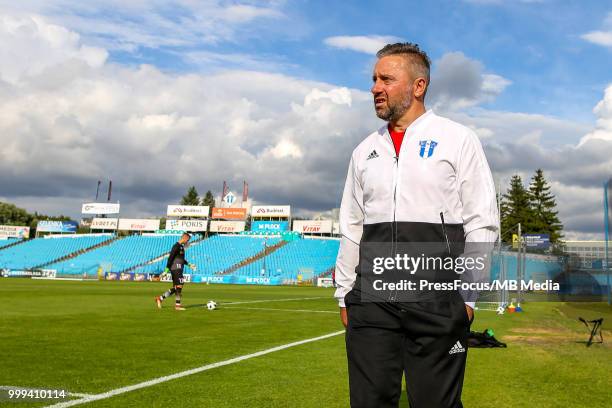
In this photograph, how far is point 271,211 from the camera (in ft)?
308

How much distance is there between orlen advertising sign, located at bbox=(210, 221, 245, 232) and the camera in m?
92.3

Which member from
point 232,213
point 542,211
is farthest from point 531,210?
point 232,213

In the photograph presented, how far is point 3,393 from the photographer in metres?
5.62

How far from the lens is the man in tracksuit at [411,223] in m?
2.77

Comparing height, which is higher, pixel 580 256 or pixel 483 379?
pixel 580 256

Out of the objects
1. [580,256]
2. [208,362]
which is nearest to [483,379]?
[208,362]

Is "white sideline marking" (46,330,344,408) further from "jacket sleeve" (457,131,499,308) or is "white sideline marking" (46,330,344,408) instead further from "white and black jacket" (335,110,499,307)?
"jacket sleeve" (457,131,499,308)

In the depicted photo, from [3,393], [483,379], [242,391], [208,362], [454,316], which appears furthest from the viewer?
[208,362]

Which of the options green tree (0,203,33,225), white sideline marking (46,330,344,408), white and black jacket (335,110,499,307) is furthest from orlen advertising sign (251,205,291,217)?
white and black jacket (335,110,499,307)

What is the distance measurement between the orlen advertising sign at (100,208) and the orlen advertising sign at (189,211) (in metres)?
9.44

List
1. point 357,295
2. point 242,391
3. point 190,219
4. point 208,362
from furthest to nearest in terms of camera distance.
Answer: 1. point 190,219
2. point 208,362
3. point 242,391
4. point 357,295

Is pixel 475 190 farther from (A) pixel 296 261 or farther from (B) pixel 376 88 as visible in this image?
(A) pixel 296 261

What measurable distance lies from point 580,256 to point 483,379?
67.7 feet

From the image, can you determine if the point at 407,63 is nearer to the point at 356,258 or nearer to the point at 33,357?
the point at 356,258
